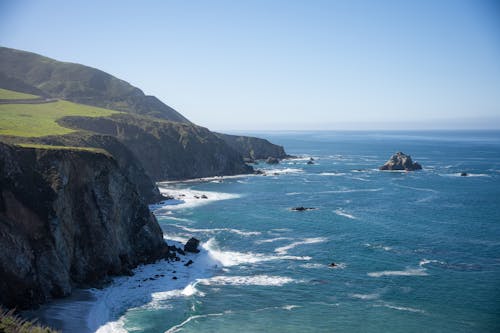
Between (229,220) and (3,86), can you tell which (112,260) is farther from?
(3,86)

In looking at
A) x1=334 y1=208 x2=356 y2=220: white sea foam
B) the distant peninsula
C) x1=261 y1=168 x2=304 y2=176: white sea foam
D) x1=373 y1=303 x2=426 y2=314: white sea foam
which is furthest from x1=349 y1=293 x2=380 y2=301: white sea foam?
x1=261 y1=168 x2=304 y2=176: white sea foam

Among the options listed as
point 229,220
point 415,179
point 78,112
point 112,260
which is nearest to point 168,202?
point 229,220

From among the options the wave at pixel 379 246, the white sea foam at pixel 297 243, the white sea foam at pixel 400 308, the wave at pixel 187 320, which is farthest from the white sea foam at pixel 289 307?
the wave at pixel 379 246

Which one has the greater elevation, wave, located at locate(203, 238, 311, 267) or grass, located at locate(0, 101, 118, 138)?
grass, located at locate(0, 101, 118, 138)

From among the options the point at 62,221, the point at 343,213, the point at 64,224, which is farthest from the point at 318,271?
the point at 343,213

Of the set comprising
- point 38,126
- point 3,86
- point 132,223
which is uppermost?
point 3,86

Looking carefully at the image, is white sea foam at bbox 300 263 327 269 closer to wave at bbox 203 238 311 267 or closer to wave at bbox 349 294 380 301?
wave at bbox 203 238 311 267

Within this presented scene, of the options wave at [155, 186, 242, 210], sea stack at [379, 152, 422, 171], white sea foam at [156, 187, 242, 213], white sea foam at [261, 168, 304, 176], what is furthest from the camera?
sea stack at [379, 152, 422, 171]

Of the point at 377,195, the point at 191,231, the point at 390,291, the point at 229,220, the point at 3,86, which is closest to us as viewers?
the point at 390,291
